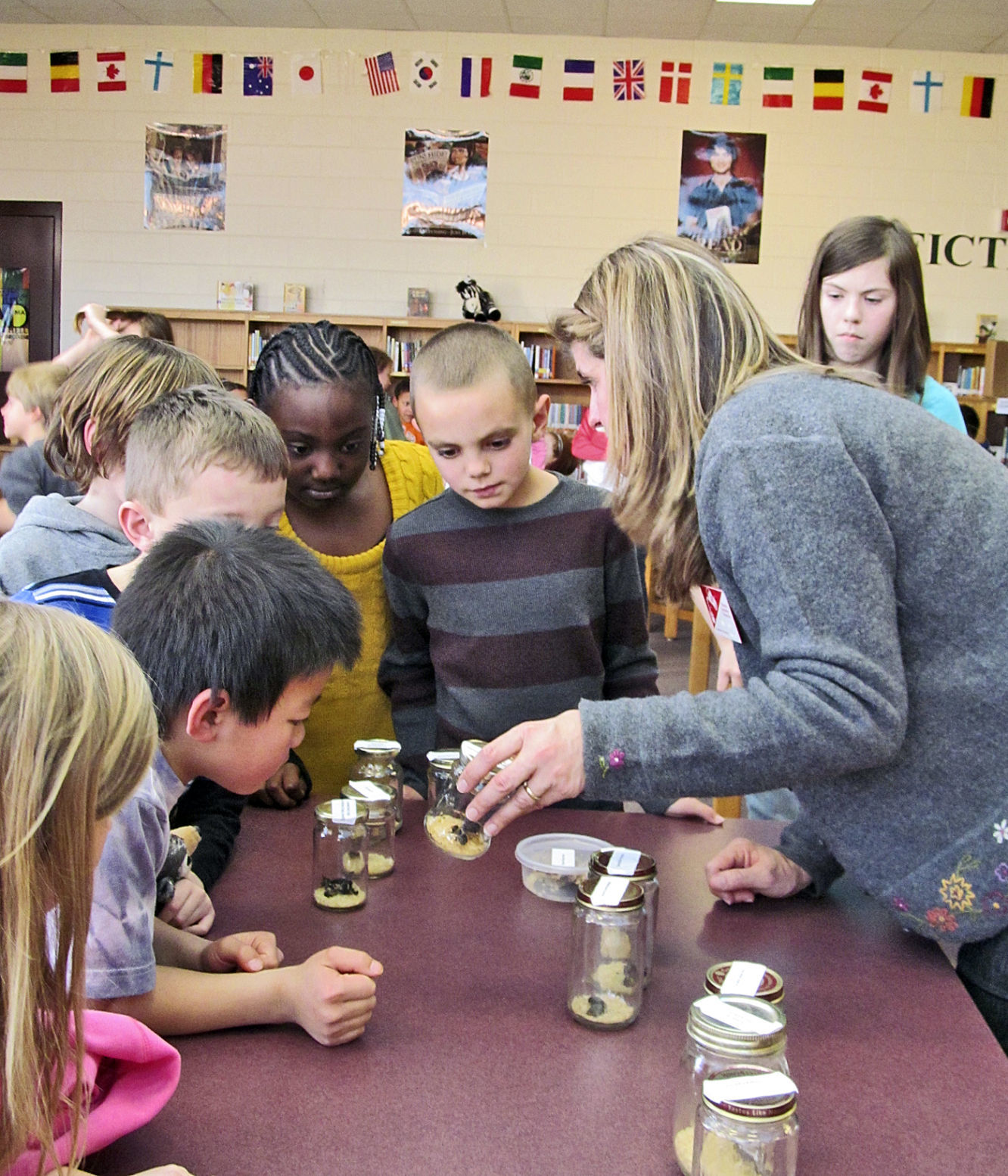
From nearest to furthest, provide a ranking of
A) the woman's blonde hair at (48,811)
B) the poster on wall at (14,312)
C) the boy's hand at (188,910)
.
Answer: the woman's blonde hair at (48,811) → the boy's hand at (188,910) → the poster on wall at (14,312)

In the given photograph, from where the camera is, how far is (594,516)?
6.05 feet

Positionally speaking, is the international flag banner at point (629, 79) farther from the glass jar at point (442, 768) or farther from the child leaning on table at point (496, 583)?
the glass jar at point (442, 768)

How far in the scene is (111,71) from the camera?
26.0 feet

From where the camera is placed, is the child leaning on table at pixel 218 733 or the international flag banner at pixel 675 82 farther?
the international flag banner at pixel 675 82

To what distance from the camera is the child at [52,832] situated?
0.64m

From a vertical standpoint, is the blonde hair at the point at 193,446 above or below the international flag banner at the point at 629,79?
below

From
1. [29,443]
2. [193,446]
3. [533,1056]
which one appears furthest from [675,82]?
[533,1056]

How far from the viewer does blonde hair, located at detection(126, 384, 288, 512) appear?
1497mm

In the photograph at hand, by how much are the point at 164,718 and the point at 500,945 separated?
0.40 m

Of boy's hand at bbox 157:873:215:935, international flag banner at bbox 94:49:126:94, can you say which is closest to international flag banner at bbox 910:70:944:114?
international flag banner at bbox 94:49:126:94

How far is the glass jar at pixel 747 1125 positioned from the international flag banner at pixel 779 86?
8162mm

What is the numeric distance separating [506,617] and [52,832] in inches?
46.1

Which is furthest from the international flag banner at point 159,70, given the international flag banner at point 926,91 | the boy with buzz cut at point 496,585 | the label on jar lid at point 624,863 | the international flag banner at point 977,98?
the label on jar lid at point 624,863

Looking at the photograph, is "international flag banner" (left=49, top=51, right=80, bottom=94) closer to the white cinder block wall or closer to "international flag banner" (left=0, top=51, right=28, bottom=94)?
the white cinder block wall
